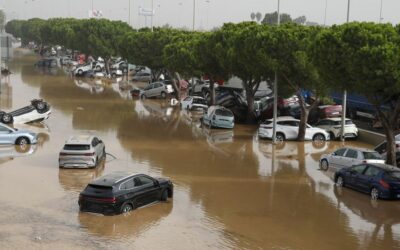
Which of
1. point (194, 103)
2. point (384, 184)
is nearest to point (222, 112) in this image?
point (194, 103)

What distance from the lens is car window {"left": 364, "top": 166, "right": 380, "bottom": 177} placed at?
68.9ft

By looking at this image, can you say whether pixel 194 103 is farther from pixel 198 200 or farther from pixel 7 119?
pixel 198 200

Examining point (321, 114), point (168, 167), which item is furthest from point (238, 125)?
point (168, 167)

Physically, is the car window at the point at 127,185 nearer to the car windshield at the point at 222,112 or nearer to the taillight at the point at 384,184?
the taillight at the point at 384,184

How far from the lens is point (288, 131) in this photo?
34500 mm

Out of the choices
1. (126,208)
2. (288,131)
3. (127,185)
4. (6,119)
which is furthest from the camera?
(6,119)

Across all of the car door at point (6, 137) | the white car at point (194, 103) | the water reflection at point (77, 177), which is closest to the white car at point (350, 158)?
the water reflection at point (77, 177)

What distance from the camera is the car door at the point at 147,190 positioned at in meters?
18.9

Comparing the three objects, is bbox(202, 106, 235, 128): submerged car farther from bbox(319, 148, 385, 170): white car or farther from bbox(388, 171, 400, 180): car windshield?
bbox(388, 171, 400, 180): car windshield

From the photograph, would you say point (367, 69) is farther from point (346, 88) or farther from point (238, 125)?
point (238, 125)

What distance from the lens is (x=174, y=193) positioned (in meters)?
21.2

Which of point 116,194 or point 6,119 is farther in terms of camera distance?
point 6,119

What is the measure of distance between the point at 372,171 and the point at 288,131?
13368 millimetres

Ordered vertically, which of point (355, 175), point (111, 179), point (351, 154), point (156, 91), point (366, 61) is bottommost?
point (355, 175)
